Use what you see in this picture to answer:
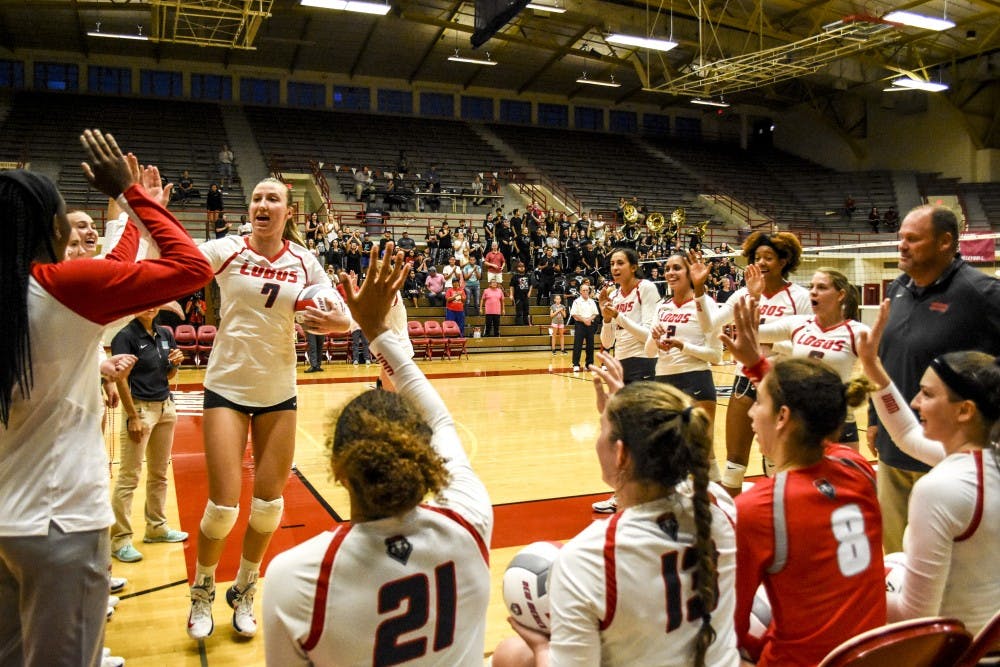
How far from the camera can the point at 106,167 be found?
6.86 ft

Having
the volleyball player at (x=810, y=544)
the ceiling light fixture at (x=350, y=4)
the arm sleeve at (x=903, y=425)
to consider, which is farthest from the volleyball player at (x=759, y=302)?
the ceiling light fixture at (x=350, y=4)

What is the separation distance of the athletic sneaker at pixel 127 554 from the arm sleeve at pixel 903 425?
3.99 meters

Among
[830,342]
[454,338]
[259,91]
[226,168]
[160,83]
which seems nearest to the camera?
[830,342]

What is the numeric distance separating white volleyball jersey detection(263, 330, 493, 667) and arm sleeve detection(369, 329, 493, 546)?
0.03 meters

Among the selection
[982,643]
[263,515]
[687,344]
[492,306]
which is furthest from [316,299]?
[492,306]

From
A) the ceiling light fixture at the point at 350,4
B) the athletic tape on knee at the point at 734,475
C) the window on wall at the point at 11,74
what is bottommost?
the athletic tape on knee at the point at 734,475

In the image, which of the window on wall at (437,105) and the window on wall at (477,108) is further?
the window on wall at (477,108)

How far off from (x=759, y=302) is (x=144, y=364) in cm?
395

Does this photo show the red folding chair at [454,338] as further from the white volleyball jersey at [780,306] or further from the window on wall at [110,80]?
the window on wall at [110,80]

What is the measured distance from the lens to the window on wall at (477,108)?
31.7m

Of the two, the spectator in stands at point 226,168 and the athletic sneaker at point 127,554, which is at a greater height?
the spectator in stands at point 226,168

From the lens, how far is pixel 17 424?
195 cm

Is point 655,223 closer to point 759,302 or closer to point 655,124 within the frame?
point 655,124

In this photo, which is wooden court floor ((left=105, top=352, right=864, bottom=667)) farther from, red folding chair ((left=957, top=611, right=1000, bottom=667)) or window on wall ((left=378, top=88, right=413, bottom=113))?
window on wall ((left=378, top=88, right=413, bottom=113))
